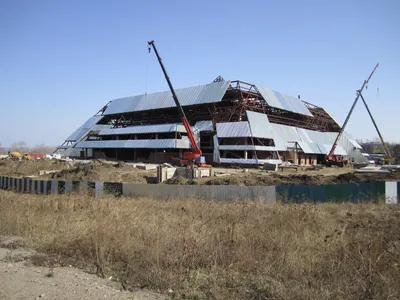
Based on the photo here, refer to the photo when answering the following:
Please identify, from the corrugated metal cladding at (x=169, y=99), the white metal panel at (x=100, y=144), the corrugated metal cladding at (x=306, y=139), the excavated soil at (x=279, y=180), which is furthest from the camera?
the white metal panel at (x=100, y=144)

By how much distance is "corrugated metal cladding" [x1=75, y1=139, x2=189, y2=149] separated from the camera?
55.5 meters

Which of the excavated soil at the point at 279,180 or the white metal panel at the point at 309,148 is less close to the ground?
the white metal panel at the point at 309,148

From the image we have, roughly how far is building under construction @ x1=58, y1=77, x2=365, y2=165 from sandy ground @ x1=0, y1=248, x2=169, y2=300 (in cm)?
4312

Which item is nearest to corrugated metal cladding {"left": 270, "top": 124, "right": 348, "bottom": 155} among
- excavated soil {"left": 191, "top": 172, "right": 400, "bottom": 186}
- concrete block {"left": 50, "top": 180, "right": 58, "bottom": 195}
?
excavated soil {"left": 191, "top": 172, "right": 400, "bottom": 186}

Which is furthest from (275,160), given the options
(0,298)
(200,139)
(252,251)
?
(0,298)

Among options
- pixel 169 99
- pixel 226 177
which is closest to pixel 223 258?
pixel 226 177

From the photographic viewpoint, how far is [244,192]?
18.7 meters

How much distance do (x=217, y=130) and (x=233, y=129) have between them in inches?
117

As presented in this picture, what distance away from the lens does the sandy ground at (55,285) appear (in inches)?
180

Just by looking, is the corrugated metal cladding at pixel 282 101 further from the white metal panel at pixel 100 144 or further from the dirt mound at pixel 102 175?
the dirt mound at pixel 102 175

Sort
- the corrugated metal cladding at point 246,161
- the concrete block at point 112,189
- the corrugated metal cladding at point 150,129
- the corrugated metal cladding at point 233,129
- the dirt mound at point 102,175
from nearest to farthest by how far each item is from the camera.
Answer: the concrete block at point 112,189 < the dirt mound at point 102,175 < the corrugated metal cladding at point 246,161 < the corrugated metal cladding at point 233,129 < the corrugated metal cladding at point 150,129

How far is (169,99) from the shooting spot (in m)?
67.6

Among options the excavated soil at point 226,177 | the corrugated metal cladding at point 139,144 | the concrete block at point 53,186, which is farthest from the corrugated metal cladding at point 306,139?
the concrete block at point 53,186

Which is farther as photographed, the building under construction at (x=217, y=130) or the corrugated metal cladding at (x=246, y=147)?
the building under construction at (x=217, y=130)
